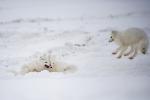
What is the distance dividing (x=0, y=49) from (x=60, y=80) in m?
0.52

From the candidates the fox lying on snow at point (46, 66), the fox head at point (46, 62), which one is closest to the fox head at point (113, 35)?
the fox lying on snow at point (46, 66)

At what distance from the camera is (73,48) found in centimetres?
184

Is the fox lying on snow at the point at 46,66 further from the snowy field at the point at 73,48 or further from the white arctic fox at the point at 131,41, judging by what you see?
the white arctic fox at the point at 131,41

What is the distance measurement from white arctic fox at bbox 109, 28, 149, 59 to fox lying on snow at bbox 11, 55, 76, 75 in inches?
15.7

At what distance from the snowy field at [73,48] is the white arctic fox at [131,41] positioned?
0.15ft

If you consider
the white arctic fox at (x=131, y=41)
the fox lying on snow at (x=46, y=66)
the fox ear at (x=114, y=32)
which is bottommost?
the fox lying on snow at (x=46, y=66)

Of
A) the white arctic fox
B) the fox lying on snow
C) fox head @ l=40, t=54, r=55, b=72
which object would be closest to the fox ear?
the white arctic fox

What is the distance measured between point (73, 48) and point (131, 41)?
0.46 m

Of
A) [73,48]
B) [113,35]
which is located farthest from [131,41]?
[73,48]

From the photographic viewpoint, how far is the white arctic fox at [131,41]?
185 centimetres

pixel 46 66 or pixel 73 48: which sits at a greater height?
pixel 73 48

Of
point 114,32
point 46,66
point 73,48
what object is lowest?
point 46,66

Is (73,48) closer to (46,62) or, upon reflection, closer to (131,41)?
(46,62)

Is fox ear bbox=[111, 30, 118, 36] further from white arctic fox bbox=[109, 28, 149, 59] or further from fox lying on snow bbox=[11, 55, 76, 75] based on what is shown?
fox lying on snow bbox=[11, 55, 76, 75]
